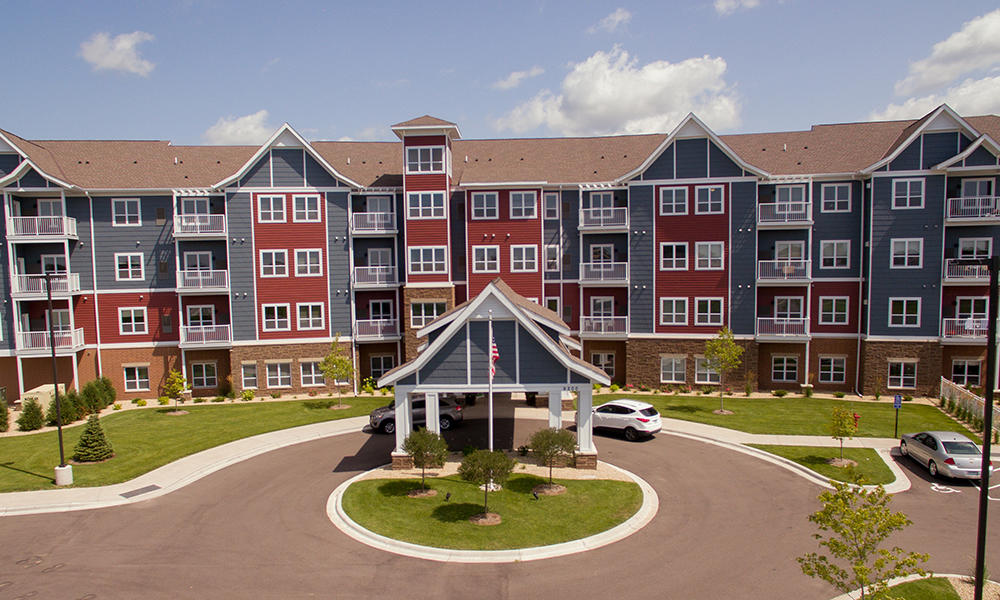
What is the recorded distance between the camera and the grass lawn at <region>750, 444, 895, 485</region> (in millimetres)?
19688

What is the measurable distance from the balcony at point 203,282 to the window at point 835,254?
37625mm

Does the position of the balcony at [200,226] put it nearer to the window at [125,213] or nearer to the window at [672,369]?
the window at [125,213]

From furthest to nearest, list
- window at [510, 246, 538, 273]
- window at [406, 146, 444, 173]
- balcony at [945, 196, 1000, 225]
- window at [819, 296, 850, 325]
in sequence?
window at [510, 246, 538, 273]
window at [406, 146, 444, 173]
window at [819, 296, 850, 325]
balcony at [945, 196, 1000, 225]

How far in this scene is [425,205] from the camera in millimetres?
35656

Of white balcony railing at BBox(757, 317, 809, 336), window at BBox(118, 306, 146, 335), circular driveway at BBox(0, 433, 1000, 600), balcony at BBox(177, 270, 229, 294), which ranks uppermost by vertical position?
balcony at BBox(177, 270, 229, 294)

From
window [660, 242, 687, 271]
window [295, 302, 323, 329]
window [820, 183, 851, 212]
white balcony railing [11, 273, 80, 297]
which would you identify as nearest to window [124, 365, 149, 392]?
white balcony railing [11, 273, 80, 297]

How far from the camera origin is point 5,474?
68.5ft

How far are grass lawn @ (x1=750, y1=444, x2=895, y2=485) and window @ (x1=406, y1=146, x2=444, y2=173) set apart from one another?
2417 cm

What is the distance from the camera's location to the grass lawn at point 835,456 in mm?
19688

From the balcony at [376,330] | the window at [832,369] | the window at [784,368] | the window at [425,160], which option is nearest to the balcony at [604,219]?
the window at [425,160]

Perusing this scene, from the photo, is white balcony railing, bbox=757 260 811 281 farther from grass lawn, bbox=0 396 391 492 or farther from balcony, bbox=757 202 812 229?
grass lawn, bbox=0 396 391 492

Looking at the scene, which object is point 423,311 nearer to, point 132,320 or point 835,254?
point 132,320

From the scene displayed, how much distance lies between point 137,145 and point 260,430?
2521cm

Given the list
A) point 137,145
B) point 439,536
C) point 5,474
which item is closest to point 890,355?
point 439,536
